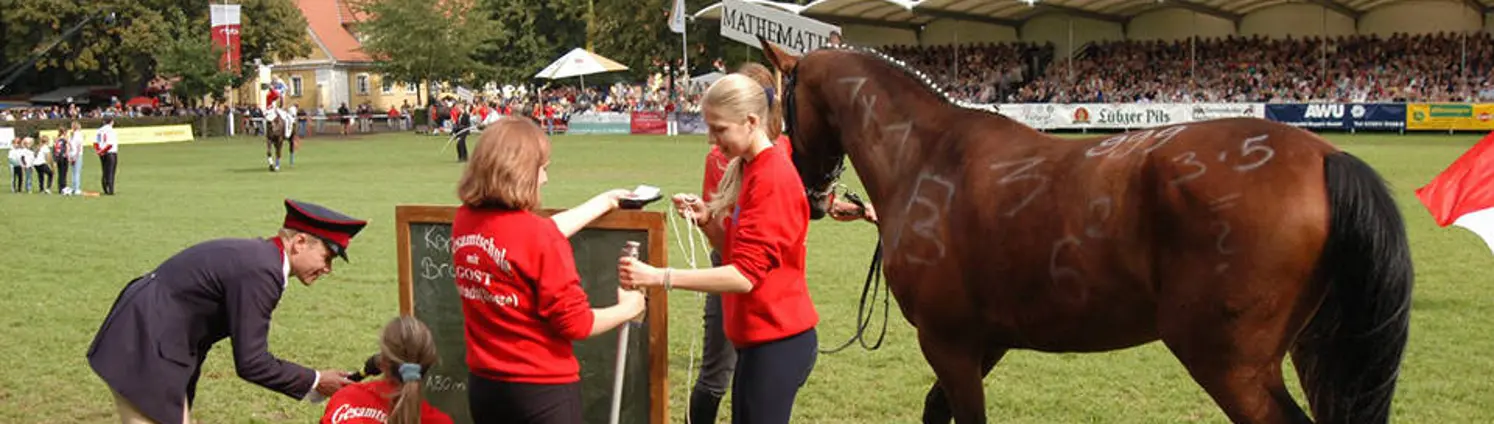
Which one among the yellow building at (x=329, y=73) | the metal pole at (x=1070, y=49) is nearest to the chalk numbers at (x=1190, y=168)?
the metal pole at (x=1070, y=49)

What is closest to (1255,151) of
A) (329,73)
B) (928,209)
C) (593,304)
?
(928,209)

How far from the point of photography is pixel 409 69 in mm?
61750

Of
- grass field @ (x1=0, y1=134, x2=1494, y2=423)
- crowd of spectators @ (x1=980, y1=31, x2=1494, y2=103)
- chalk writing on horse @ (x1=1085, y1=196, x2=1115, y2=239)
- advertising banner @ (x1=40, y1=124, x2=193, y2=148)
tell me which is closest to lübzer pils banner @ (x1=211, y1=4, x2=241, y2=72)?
advertising banner @ (x1=40, y1=124, x2=193, y2=148)

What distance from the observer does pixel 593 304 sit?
5449 millimetres

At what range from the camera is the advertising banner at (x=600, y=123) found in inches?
1954

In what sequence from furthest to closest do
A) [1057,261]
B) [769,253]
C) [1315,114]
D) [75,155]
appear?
[1315,114], [75,155], [1057,261], [769,253]

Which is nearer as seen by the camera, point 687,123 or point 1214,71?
point 1214,71

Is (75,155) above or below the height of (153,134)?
below

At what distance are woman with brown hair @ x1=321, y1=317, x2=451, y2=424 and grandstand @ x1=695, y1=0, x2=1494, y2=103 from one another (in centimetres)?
3455

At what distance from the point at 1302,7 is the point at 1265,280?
4280 centimetres

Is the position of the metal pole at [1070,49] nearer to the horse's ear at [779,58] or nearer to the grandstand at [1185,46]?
the grandstand at [1185,46]

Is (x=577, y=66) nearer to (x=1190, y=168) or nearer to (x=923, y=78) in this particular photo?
(x=923, y=78)

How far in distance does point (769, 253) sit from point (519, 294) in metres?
0.80

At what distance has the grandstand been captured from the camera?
39.0 m
